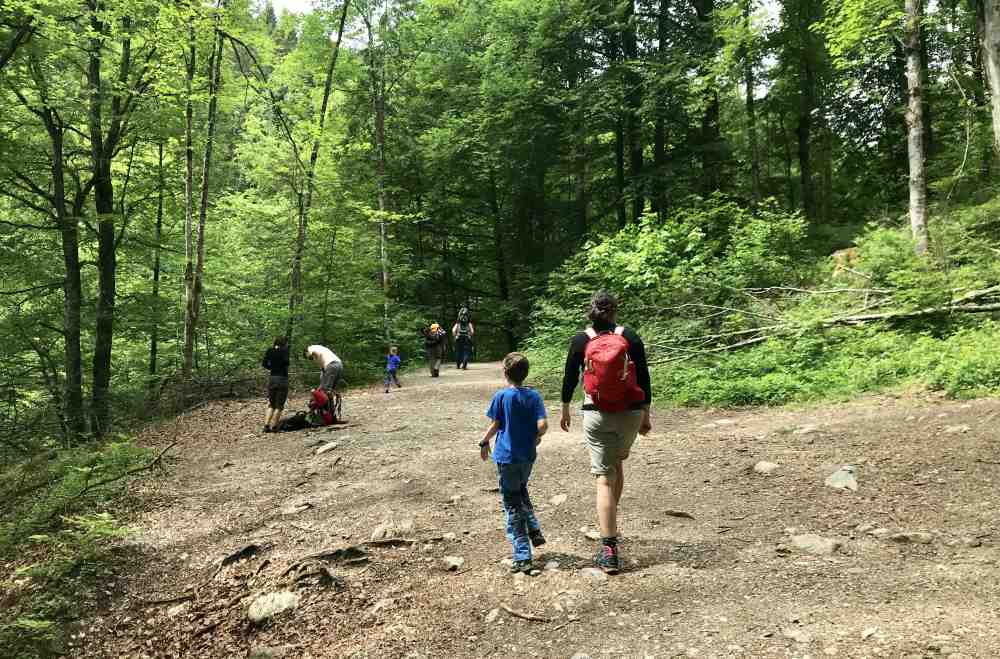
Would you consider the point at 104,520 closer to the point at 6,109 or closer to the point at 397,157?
the point at 6,109

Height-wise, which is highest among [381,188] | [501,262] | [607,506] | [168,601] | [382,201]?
[381,188]

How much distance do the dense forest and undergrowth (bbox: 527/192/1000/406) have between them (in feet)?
0.21

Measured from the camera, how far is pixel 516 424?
13.8ft

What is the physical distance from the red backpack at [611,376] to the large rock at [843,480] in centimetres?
259

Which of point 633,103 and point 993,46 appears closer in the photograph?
point 993,46

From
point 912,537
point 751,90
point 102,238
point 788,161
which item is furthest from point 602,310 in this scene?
point 788,161

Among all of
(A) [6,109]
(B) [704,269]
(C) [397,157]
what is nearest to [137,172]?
(A) [6,109]

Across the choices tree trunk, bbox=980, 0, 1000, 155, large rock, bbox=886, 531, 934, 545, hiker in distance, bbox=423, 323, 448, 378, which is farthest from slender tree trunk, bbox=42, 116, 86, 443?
tree trunk, bbox=980, 0, 1000, 155

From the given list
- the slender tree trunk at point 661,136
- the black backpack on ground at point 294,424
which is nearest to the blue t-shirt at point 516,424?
the black backpack on ground at point 294,424

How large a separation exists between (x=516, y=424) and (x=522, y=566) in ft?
3.37

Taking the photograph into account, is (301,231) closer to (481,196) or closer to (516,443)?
(481,196)

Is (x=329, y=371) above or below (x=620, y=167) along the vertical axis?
below

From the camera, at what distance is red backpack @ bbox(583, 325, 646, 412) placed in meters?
3.90

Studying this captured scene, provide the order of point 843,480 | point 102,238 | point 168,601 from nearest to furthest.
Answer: point 168,601 → point 843,480 → point 102,238
